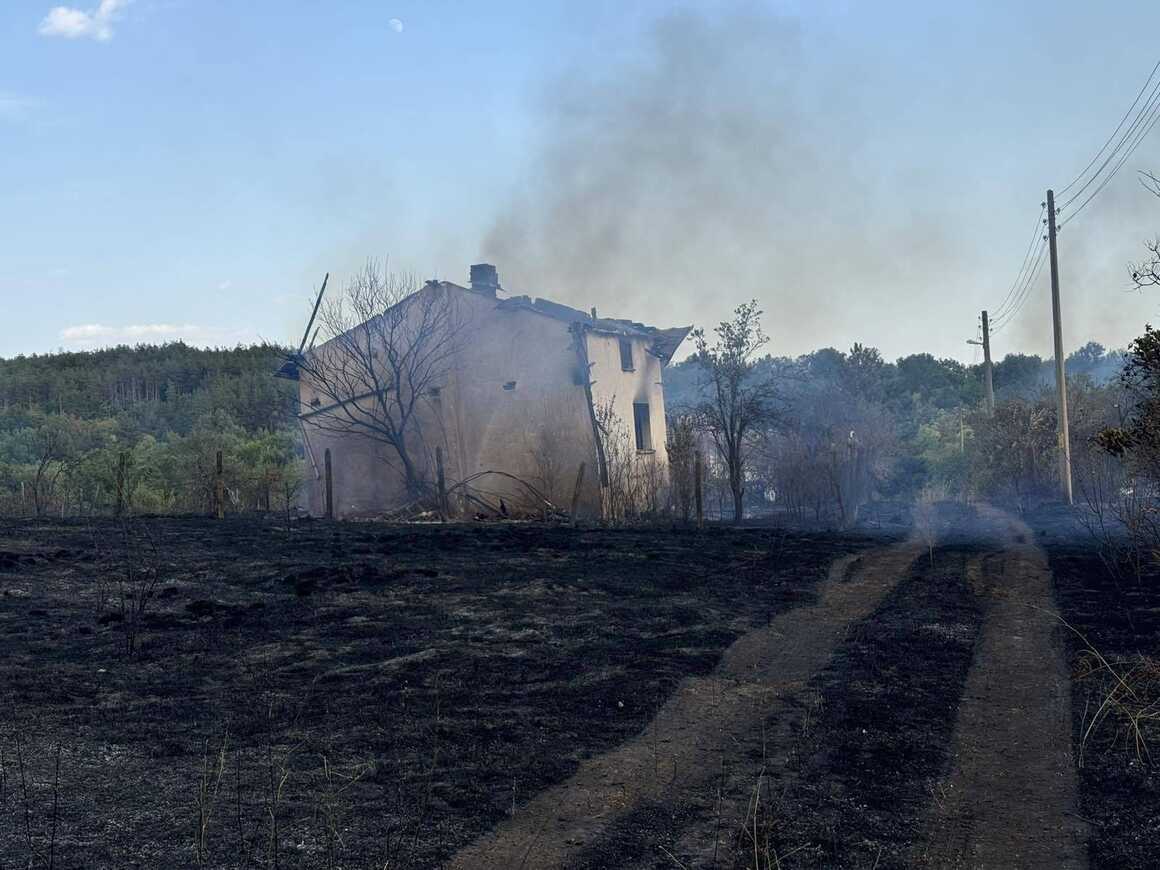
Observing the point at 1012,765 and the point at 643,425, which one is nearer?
the point at 1012,765

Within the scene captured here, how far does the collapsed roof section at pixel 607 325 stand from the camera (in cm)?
2908

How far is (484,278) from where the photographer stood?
3169cm

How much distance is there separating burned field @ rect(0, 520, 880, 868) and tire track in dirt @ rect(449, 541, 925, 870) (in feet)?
0.58

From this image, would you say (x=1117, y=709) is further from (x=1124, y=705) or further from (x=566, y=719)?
(x=566, y=719)

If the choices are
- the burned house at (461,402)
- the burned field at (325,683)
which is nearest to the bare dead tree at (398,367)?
the burned house at (461,402)

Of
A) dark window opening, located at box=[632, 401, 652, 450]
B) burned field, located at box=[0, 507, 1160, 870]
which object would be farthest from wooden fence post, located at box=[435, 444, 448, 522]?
burned field, located at box=[0, 507, 1160, 870]

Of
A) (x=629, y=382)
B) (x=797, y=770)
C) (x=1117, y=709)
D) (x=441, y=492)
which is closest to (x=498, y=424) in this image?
(x=441, y=492)

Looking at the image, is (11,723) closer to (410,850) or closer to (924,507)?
(410,850)

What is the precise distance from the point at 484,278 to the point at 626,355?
4.75 m

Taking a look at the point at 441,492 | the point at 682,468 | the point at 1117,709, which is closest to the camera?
the point at 1117,709

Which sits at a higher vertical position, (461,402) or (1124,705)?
(461,402)

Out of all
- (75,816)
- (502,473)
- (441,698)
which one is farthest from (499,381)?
(75,816)

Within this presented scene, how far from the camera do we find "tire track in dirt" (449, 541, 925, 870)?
500 centimetres

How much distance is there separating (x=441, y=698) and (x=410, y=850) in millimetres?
2695
